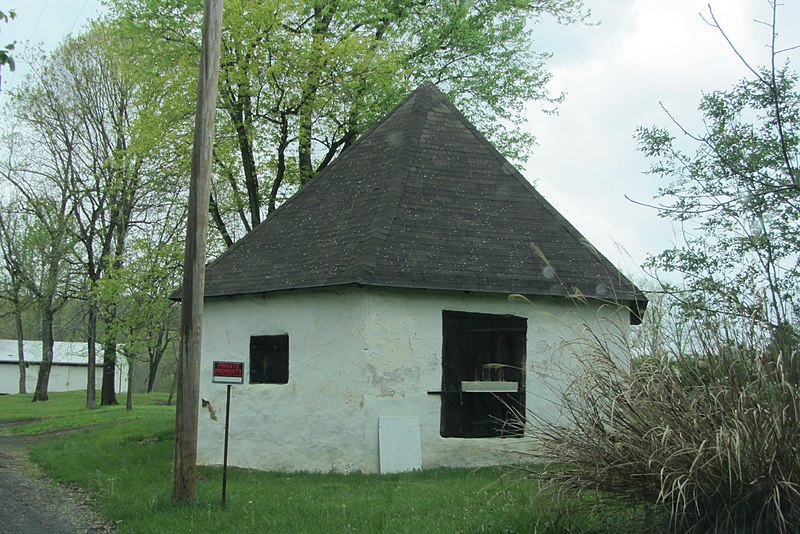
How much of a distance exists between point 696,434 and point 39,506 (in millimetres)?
8997

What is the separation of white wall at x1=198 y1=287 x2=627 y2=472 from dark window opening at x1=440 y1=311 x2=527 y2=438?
5.7 inches

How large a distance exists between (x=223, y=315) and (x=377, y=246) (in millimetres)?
3722

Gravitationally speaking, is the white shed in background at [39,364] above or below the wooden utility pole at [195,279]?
below

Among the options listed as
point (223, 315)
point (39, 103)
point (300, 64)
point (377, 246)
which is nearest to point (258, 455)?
point (223, 315)

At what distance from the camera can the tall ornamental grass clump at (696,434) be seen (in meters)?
5.71

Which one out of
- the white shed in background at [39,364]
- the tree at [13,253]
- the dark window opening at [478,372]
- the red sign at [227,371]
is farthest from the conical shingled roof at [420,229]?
the white shed in background at [39,364]

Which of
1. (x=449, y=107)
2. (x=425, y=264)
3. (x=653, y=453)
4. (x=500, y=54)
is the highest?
(x=500, y=54)

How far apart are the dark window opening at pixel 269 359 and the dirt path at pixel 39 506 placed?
353 cm

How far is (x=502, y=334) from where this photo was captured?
13578mm

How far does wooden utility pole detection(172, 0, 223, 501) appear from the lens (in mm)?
9773

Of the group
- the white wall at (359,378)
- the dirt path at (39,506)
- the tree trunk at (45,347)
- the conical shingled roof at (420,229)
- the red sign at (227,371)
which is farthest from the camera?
the tree trunk at (45,347)

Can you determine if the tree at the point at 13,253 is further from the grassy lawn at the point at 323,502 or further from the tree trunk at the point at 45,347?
the grassy lawn at the point at 323,502

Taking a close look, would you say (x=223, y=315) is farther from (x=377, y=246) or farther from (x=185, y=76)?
(x=185, y=76)

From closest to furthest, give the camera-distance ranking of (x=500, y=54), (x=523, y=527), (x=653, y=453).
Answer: (x=653, y=453)
(x=523, y=527)
(x=500, y=54)
